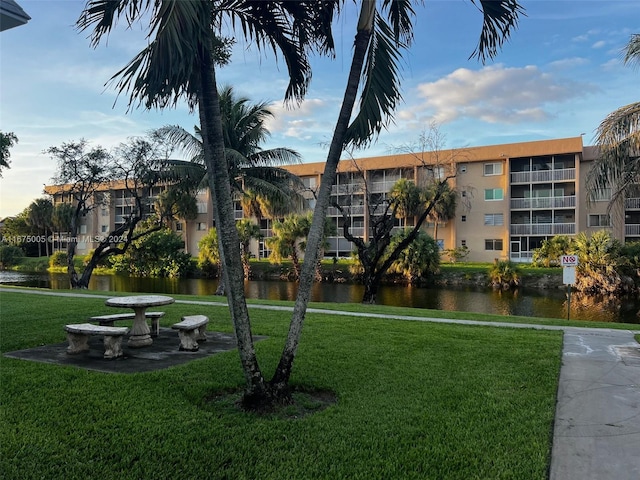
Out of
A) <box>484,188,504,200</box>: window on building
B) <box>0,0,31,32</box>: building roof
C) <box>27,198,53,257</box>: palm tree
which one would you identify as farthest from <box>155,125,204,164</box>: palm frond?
<box>27,198,53,257</box>: palm tree

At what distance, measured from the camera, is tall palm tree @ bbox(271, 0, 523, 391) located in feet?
18.0

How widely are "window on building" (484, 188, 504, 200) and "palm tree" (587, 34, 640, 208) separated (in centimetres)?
2962

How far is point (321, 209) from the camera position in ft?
18.4

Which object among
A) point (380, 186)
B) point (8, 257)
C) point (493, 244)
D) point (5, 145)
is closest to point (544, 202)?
point (493, 244)

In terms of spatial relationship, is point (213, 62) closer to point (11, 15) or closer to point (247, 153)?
point (11, 15)

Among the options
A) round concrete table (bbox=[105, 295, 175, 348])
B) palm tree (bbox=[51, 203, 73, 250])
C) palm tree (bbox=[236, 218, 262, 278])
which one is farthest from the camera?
palm tree (bbox=[51, 203, 73, 250])

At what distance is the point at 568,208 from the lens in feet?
132

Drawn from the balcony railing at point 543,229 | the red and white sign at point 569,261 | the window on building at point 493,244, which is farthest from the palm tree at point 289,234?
the red and white sign at point 569,261

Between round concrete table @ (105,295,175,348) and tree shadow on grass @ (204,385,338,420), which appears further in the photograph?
round concrete table @ (105,295,175,348)

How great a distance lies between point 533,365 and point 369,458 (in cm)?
432

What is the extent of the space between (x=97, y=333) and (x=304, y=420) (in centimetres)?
409

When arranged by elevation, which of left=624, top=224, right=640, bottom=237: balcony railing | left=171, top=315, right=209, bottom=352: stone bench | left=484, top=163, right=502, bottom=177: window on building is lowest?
left=171, top=315, right=209, bottom=352: stone bench

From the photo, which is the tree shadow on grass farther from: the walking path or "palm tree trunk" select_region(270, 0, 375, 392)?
the walking path

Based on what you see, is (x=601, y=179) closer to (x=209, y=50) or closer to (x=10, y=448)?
(x=209, y=50)
